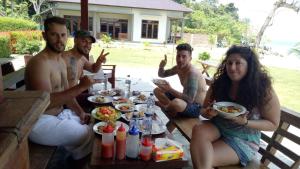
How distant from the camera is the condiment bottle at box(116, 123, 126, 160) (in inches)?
69.9

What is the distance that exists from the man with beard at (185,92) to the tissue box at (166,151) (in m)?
0.90

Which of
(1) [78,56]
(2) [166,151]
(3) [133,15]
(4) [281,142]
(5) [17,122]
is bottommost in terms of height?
(4) [281,142]

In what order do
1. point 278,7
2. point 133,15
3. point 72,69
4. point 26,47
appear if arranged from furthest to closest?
point 133,15, point 278,7, point 26,47, point 72,69

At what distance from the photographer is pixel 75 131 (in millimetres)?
2299

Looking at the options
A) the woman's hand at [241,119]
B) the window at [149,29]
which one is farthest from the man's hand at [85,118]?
the window at [149,29]

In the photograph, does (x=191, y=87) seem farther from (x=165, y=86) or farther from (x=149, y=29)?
(x=149, y=29)

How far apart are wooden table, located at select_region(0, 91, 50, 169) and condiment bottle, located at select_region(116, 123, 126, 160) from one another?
1.05 m

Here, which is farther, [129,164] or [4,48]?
[4,48]

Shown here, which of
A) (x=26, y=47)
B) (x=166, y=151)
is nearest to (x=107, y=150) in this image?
(x=166, y=151)

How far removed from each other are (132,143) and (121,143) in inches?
3.0

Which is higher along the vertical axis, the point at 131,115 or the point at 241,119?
the point at 241,119

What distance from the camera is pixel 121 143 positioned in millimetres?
1778

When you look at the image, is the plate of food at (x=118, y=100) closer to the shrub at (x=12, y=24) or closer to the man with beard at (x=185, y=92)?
the man with beard at (x=185, y=92)

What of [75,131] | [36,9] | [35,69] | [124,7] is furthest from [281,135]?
[36,9]
